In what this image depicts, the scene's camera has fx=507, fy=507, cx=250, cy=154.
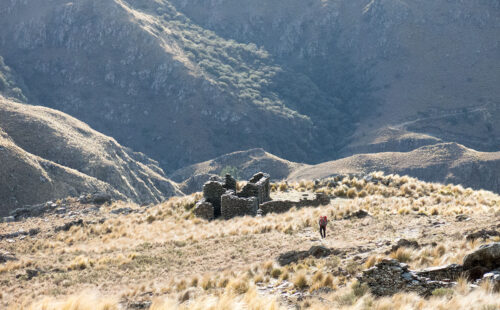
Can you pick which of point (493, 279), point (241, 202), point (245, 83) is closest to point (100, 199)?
point (241, 202)

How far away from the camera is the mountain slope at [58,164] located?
203 feet

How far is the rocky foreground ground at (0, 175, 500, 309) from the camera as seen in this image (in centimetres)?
1174

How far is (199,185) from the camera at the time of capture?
345ft

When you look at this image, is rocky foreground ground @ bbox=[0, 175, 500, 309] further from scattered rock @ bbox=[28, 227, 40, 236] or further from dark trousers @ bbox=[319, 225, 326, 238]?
dark trousers @ bbox=[319, 225, 326, 238]

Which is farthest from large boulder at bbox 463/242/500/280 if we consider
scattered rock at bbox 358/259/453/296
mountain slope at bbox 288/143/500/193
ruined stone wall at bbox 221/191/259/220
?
mountain slope at bbox 288/143/500/193

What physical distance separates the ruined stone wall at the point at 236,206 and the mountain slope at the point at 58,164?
126 feet

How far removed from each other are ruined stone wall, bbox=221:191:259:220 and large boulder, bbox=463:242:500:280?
60.2 feet

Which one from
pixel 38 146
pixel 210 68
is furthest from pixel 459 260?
pixel 210 68

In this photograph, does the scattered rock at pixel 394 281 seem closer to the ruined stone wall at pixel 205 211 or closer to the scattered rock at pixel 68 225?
the ruined stone wall at pixel 205 211

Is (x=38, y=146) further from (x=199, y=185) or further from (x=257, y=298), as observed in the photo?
(x=257, y=298)

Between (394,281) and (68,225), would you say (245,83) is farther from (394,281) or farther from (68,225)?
(394,281)

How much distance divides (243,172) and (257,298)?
350ft

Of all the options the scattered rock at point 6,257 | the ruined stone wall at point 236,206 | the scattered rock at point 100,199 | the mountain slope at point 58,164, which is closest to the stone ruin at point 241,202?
the ruined stone wall at point 236,206

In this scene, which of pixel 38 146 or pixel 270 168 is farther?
pixel 270 168
